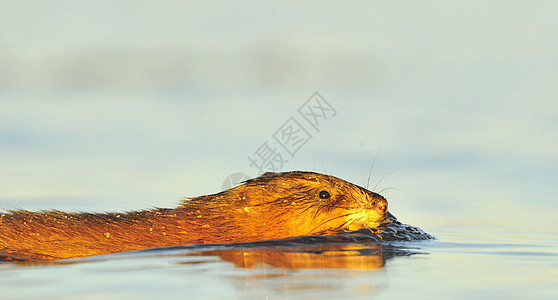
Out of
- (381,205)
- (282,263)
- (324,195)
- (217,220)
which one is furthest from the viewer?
(381,205)

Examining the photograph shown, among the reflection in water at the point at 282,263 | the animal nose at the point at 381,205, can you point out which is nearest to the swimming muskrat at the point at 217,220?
the animal nose at the point at 381,205

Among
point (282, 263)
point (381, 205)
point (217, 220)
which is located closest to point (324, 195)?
point (381, 205)

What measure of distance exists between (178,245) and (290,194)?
6.92ft

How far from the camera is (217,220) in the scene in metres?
10.7

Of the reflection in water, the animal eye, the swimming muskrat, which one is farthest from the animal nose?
the animal eye

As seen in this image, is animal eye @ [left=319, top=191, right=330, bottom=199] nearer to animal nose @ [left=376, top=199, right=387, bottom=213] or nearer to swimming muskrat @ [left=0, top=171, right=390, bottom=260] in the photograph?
swimming muskrat @ [left=0, top=171, right=390, bottom=260]

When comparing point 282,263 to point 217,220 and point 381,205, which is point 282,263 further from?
point 381,205

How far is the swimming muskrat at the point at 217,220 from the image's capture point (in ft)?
32.8

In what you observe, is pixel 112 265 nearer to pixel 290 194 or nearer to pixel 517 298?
pixel 290 194

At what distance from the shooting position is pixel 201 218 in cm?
1070

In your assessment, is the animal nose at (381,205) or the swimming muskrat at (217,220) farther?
the animal nose at (381,205)

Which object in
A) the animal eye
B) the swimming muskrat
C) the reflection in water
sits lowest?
the reflection in water

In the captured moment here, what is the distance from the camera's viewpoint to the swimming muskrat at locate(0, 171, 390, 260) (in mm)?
10008

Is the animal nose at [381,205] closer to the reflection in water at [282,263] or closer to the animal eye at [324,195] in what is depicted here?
the reflection in water at [282,263]
